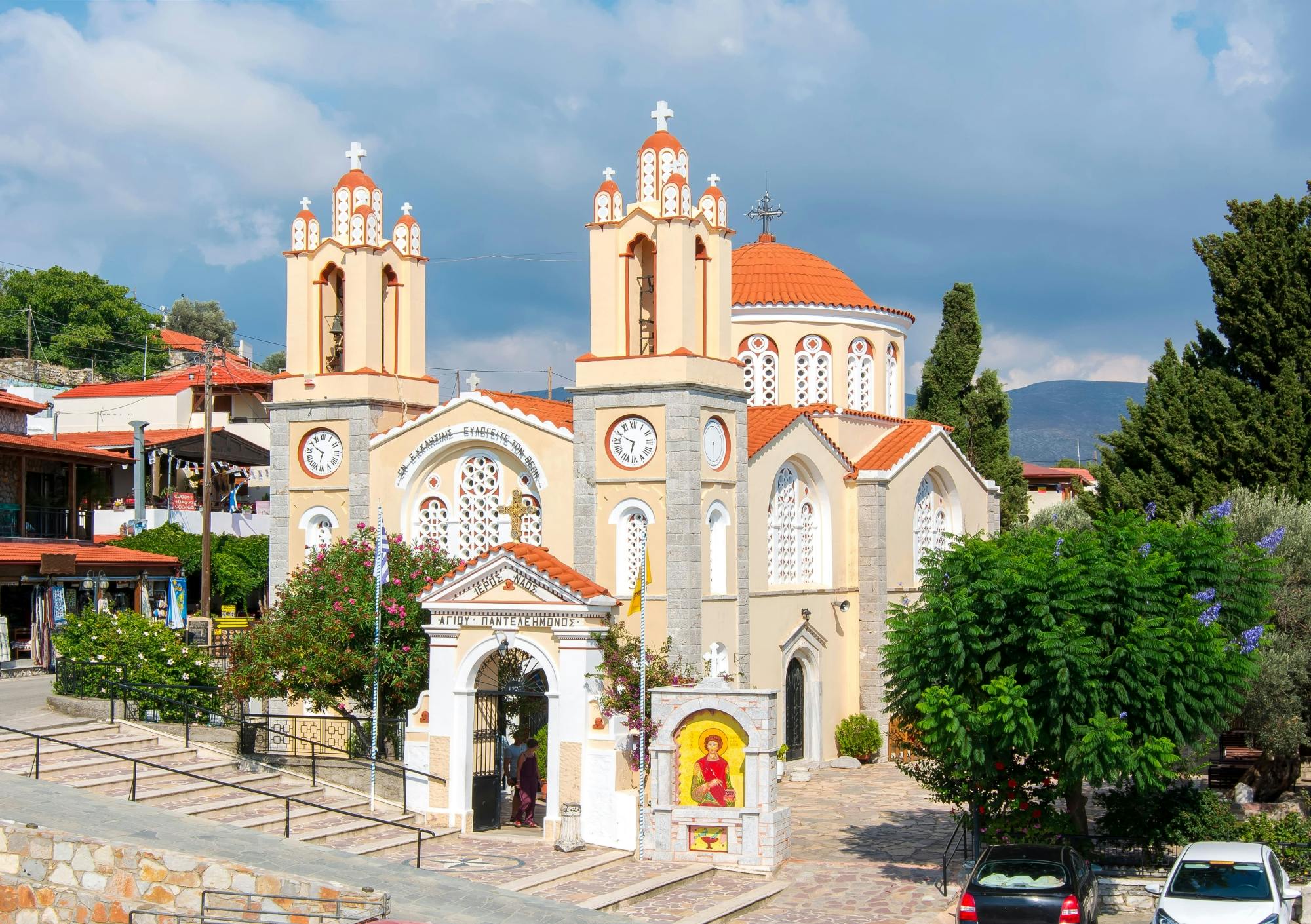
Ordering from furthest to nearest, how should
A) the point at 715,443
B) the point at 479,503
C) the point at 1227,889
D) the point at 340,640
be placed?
the point at 479,503
the point at 715,443
the point at 340,640
the point at 1227,889

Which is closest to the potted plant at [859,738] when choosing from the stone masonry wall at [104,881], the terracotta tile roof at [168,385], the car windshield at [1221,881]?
the car windshield at [1221,881]

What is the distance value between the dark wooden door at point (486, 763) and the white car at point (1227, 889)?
1041 cm

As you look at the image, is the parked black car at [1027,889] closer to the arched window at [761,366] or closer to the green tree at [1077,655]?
the green tree at [1077,655]

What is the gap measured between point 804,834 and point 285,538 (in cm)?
1197

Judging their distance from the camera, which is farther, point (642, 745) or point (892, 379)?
point (892, 379)

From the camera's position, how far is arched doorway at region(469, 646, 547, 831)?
23734mm

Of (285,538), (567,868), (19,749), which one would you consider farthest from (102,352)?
(567,868)

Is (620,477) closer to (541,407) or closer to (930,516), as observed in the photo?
(541,407)

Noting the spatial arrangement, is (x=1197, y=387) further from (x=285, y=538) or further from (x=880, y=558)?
(x=285, y=538)

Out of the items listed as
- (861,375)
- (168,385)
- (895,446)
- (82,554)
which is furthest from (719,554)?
(168,385)

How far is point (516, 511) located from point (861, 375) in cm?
1174

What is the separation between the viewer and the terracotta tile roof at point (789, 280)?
112 ft

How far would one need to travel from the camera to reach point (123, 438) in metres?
54.1

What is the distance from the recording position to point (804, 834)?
958 inches
